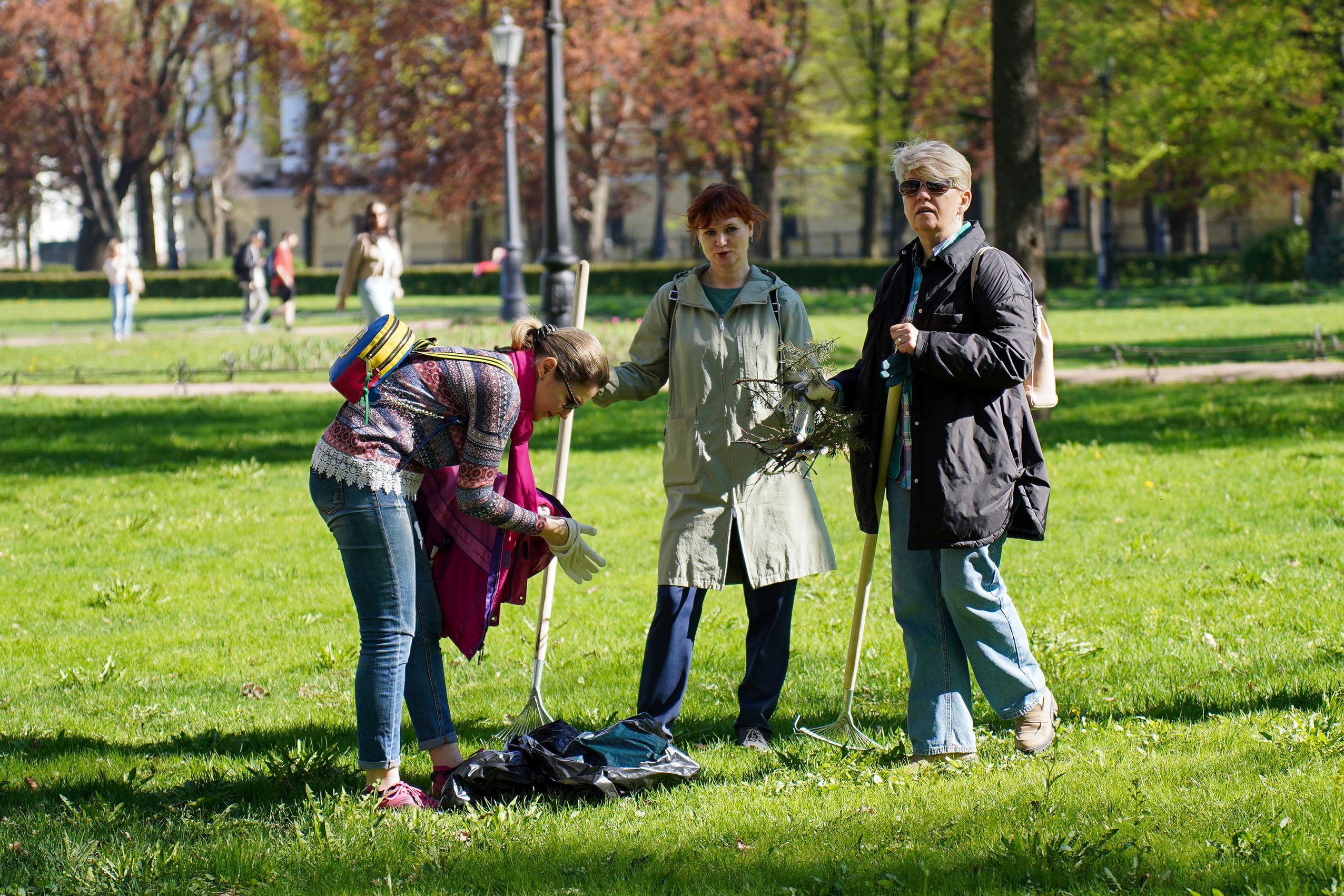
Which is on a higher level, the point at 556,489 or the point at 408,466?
the point at 408,466

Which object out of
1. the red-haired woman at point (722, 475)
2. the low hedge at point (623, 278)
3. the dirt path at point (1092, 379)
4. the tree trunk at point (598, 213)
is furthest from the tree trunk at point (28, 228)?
the red-haired woman at point (722, 475)

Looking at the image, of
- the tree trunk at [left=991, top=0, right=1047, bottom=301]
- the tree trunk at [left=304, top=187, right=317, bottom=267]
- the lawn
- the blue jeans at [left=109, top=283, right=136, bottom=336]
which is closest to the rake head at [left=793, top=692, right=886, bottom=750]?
the lawn

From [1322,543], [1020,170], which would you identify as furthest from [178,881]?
[1020,170]

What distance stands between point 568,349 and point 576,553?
67 centimetres

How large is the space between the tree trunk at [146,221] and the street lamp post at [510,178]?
33714 mm

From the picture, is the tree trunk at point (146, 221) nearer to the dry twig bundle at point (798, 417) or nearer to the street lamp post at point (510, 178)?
the street lamp post at point (510, 178)

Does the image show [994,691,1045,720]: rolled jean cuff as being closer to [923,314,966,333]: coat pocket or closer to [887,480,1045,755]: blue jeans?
[887,480,1045,755]: blue jeans

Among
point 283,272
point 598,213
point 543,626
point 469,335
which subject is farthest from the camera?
point 598,213

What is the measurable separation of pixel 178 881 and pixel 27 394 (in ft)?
43.3

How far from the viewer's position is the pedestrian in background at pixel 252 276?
24.8m

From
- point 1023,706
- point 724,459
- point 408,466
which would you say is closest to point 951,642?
point 1023,706

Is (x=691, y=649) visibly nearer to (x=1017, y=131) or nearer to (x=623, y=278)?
(x=1017, y=131)

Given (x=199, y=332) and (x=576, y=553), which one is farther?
(x=199, y=332)

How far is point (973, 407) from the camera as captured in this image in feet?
13.4
